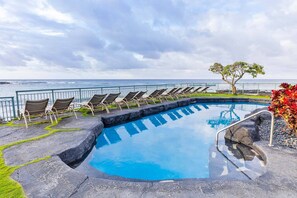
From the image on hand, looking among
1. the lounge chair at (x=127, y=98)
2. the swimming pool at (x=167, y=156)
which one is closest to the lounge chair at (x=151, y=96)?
the lounge chair at (x=127, y=98)

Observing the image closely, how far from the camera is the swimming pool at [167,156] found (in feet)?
10.9

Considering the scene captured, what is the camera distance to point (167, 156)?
4145 millimetres

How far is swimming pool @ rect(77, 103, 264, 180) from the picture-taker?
10.9ft

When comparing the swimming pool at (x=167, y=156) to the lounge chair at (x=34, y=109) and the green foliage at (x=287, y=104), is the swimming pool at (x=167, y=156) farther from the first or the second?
the lounge chair at (x=34, y=109)

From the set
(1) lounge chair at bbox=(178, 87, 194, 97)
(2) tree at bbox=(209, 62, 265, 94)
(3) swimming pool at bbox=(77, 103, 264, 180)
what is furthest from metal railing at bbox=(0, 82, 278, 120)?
(3) swimming pool at bbox=(77, 103, 264, 180)

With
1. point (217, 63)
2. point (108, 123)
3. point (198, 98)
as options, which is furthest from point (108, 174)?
point (217, 63)

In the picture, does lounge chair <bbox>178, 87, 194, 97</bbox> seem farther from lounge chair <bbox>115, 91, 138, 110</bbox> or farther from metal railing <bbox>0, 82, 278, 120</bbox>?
lounge chair <bbox>115, 91, 138, 110</bbox>

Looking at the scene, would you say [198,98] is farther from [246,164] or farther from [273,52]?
[273,52]

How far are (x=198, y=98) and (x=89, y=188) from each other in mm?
11488

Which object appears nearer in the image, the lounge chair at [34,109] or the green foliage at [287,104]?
the green foliage at [287,104]

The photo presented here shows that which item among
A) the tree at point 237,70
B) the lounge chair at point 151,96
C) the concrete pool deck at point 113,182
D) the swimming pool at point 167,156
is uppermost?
the tree at point 237,70

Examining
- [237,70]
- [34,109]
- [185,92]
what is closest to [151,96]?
[185,92]

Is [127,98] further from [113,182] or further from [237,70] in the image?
[237,70]

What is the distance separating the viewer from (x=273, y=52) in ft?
57.4
